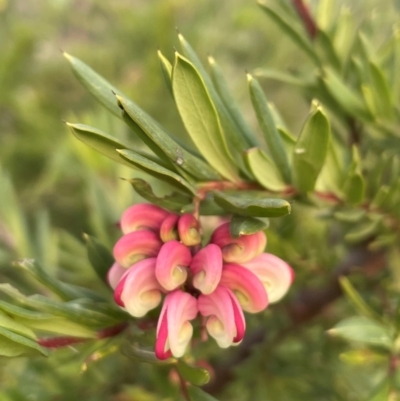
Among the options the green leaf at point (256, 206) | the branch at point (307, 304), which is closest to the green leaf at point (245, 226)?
the green leaf at point (256, 206)

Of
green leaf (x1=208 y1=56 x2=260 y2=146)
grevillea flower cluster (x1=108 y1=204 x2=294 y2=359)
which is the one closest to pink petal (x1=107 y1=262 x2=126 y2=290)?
grevillea flower cluster (x1=108 y1=204 x2=294 y2=359)

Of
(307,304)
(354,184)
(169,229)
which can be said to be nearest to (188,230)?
(169,229)

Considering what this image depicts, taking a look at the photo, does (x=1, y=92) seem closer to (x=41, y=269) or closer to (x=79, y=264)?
(x=79, y=264)

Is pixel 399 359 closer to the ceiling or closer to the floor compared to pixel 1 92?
closer to the floor

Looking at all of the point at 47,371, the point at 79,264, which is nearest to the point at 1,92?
the point at 79,264

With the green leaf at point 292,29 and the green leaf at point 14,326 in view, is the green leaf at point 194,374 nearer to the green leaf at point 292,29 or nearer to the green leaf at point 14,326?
the green leaf at point 14,326

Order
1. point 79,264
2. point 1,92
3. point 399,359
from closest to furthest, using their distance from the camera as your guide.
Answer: point 399,359 < point 79,264 < point 1,92

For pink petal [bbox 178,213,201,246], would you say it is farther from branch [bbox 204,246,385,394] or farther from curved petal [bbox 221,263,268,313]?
branch [bbox 204,246,385,394]
